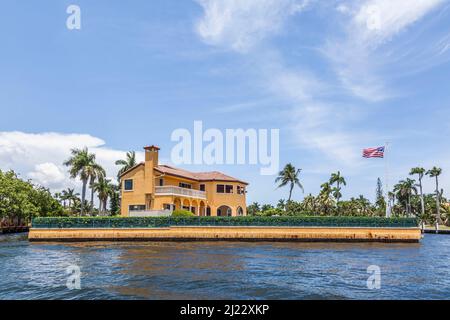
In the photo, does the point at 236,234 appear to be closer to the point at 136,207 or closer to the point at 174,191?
the point at 174,191

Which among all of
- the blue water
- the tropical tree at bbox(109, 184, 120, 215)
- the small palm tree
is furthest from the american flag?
the tropical tree at bbox(109, 184, 120, 215)

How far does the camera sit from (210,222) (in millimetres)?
41656

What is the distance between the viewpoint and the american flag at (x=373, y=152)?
1722 inches

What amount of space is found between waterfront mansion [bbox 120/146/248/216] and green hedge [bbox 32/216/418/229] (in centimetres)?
650

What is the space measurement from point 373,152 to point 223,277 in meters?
32.5

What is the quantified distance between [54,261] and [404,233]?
34.4 m

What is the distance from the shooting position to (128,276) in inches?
707

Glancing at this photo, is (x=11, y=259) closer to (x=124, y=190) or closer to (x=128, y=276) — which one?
(x=128, y=276)

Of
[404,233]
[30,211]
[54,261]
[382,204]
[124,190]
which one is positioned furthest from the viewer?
[382,204]

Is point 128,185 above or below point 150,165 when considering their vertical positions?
below

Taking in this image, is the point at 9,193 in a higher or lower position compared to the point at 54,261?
higher

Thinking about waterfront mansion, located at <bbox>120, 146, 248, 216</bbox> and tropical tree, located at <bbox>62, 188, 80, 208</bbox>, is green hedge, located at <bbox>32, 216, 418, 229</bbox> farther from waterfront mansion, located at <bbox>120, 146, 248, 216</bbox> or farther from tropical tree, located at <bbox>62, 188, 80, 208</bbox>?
tropical tree, located at <bbox>62, 188, 80, 208</bbox>

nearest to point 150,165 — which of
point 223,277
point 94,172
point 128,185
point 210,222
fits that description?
point 128,185
